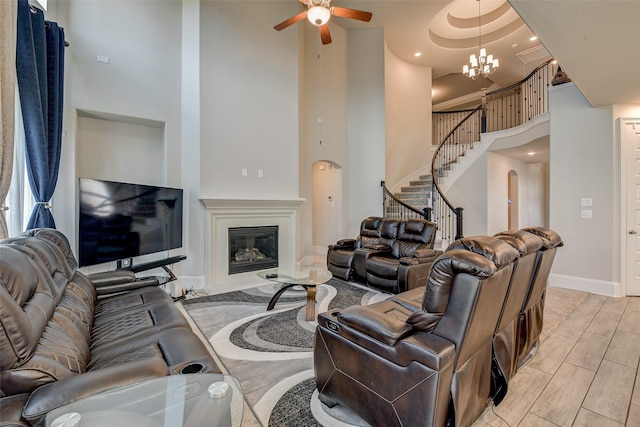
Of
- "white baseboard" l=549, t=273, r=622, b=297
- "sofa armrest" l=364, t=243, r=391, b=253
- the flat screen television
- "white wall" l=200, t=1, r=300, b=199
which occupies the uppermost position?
"white wall" l=200, t=1, r=300, b=199

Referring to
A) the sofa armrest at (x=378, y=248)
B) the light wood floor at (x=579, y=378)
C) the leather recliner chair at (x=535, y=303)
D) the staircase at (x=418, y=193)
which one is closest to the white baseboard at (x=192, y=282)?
→ the sofa armrest at (x=378, y=248)

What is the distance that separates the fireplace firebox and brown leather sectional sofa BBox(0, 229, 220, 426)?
2034mm

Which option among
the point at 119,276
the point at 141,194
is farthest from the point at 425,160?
the point at 119,276

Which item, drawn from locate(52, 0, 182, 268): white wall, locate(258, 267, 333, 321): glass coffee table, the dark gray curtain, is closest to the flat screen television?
the dark gray curtain

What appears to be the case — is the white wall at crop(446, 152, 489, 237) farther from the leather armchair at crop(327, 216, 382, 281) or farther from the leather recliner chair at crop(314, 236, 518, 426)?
the leather recliner chair at crop(314, 236, 518, 426)

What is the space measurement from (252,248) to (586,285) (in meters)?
5.03

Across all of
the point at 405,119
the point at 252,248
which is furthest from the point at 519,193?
the point at 252,248

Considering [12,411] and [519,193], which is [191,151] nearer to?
[12,411]

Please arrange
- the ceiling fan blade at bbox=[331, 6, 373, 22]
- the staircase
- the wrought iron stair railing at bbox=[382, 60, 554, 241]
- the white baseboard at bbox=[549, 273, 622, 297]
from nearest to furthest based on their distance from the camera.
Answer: the ceiling fan blade at bbox=[331, 6, 373, 22], the white baseboard at bbox=[549, 273, 622, 297], the wrought iron stair railing at bbox=[382, 60, 554, 241], the staircase

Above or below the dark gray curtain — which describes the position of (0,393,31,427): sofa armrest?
below

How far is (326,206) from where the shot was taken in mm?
7223

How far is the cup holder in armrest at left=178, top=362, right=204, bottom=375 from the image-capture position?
1.32 meters

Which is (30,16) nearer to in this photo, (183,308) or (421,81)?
(183,308)

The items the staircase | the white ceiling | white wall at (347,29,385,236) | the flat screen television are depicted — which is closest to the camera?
the white ceiling
